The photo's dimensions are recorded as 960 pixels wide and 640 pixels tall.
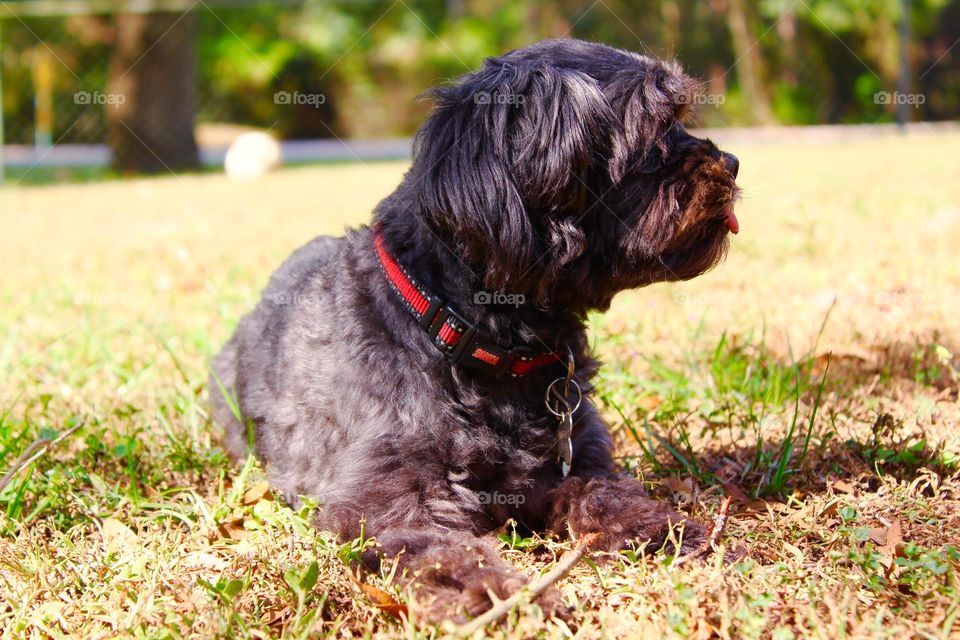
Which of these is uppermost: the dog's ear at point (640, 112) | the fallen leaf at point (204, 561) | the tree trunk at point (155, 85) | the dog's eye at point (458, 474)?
the tree trunk at point (155, 85)

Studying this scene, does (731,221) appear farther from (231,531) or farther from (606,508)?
(231,531)

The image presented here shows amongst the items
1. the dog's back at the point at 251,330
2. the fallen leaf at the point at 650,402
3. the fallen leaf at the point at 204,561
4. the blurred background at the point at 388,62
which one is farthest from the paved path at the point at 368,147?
the fallen leaf at the point at 204,561

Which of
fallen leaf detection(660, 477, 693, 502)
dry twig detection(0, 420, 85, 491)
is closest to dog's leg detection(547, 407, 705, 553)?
fallen leaf detection(660, 477, 693, 502)

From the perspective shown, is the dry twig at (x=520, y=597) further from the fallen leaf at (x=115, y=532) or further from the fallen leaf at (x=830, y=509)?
the fallen leaf at (x=115, y=532)

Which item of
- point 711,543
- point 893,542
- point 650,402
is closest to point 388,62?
point 650,402

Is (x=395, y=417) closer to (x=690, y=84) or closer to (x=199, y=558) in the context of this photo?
(x=199, y=558)

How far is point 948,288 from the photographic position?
5062 millimetres

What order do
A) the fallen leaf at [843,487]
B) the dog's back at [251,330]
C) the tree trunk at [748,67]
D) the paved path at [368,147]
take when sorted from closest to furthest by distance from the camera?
1. the fallen leaf at [843,487]
2. the dog's back at [251,330]
3. the paved path at [368,147]
4. the tree trunk at [748,67]

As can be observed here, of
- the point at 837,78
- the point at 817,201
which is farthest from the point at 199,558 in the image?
the point at 837,78

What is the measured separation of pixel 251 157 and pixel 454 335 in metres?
13.1

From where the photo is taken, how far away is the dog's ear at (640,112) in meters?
2.63

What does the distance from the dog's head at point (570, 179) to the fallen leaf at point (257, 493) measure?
1.10 m

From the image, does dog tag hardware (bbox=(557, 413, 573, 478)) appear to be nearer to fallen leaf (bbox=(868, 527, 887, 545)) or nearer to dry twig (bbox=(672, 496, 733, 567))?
dry twig (bbox=(672, 496, 733, 567))

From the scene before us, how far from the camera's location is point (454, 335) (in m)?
2.60
